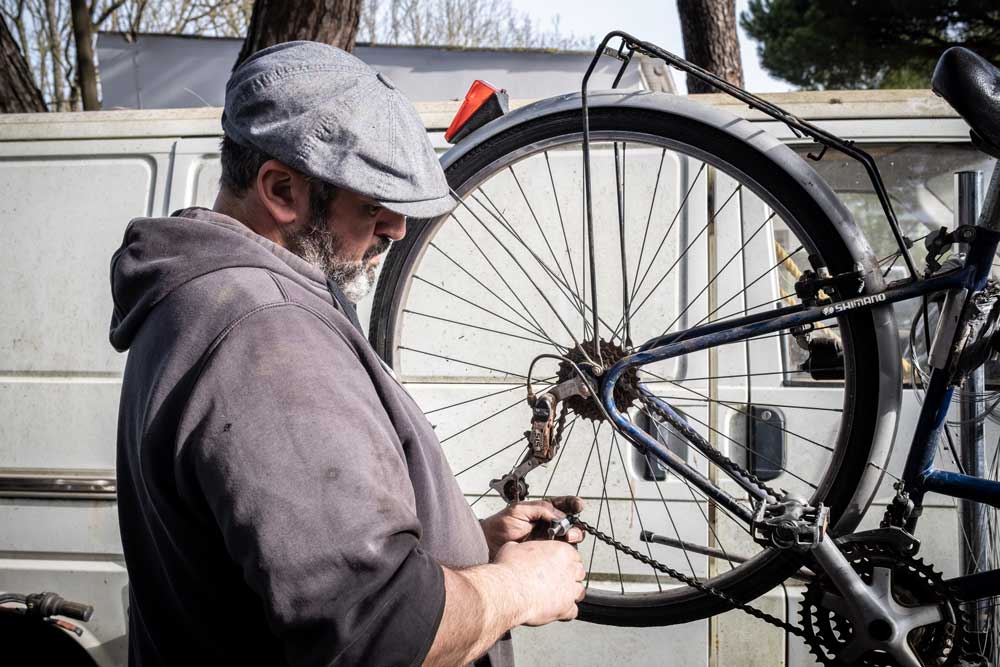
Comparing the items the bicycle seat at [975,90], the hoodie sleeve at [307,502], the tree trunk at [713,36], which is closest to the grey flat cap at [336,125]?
the hoodie sleeve at [307,502]

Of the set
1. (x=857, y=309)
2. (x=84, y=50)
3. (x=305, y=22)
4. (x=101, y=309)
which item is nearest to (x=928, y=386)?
(x=857, y=309)

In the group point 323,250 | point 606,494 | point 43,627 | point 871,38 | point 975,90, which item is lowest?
point 43,627

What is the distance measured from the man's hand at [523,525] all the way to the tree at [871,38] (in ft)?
36.3

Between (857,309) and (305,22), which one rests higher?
(305,22)

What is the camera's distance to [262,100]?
4.10 ft

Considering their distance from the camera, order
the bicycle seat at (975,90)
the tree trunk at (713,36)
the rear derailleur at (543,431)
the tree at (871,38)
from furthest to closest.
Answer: the tree at (871,38) < the tree trunk at (713,36) < the rear derailleur at (543,431) < the bicycle seat at (975,90)

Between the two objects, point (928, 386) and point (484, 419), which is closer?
point (928, 386)

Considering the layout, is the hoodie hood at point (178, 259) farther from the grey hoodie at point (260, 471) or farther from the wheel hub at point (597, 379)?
the wheel hub at point (597, 379)

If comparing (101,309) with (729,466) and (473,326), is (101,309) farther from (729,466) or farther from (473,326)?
(729,466)

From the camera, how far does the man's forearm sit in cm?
109

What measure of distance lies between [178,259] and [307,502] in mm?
402

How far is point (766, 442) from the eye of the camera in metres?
2.21

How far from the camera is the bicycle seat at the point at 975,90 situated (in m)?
1.56

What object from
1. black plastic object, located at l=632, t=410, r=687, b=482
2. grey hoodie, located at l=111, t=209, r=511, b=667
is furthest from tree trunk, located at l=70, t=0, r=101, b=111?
grey hoodie, located at l=111, t=209, r=511, b=667
